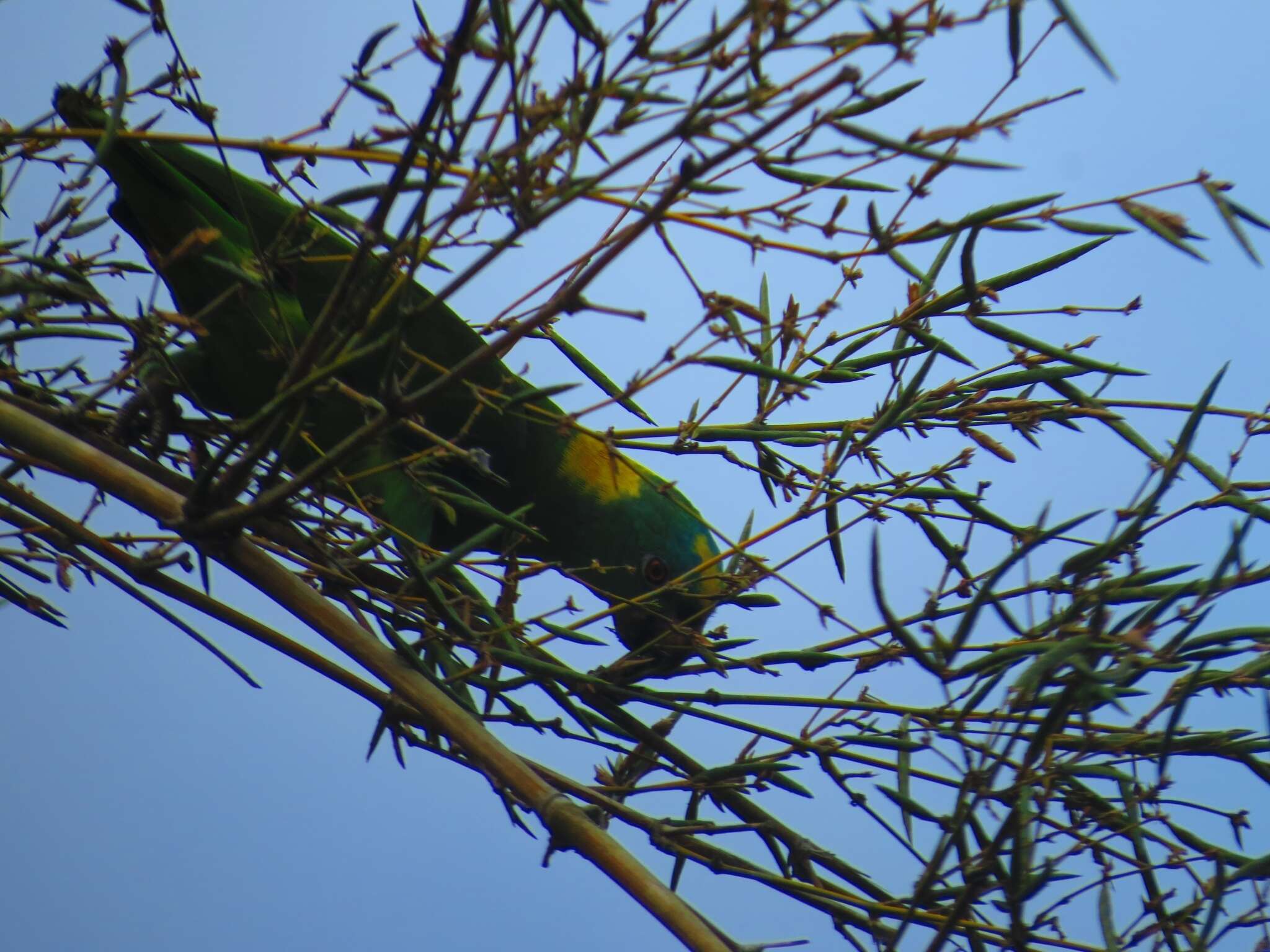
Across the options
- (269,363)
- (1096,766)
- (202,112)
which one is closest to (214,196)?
(269,363)

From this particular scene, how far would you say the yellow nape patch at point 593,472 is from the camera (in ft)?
5.22

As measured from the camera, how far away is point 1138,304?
89 centimetres

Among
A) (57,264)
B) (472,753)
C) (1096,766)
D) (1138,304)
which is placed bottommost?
(472,753)

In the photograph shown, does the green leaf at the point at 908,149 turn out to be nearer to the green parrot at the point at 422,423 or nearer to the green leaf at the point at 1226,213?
the green leaf at the point at 1226,213

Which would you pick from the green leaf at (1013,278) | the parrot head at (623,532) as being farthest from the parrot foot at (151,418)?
the green leaf at (1013,278)

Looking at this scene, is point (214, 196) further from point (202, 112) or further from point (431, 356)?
point (202, 112)

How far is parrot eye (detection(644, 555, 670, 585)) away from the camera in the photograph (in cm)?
155

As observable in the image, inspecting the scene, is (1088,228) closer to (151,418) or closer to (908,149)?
(908,149)

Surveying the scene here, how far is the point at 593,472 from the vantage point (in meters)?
1.61

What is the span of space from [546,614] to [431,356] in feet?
2.00

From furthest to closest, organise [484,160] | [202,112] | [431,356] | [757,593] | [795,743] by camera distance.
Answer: [431,356]
[757,593]
[795,743]
[202,112]
[484,160]

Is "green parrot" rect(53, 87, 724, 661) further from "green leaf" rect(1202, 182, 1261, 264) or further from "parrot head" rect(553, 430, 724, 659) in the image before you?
"green leaf" rect(1202, 182, 1261, 264)

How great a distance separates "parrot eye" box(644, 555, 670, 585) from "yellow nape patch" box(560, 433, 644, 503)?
0.34 ft

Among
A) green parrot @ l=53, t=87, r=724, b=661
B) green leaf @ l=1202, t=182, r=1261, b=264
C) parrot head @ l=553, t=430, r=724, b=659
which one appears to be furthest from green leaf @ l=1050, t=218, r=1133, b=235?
parrot head @ l=553, t=430, r=724, b=659
